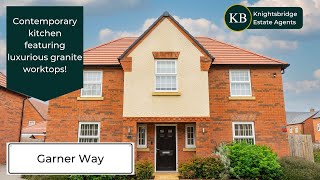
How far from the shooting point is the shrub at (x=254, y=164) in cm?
1282

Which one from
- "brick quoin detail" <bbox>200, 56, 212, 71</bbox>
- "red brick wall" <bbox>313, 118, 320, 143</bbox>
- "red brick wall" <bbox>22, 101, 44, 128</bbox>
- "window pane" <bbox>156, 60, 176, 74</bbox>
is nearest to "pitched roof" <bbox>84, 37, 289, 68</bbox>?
"brick quoin detail" <bbox>200, 56, 212, 71</bbox>

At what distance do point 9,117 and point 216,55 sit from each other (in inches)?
626

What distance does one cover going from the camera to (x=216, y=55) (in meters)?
17.4

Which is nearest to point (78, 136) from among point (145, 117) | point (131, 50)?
point (145, 117)

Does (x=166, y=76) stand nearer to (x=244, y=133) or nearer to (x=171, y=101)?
(x=171, y=101)

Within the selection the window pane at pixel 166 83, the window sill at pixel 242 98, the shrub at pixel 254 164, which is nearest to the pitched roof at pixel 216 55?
the window sill at pixel 242 98

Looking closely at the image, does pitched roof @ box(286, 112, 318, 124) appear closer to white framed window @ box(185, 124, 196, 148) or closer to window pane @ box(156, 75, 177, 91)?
white framed window @ box(185, 124, 196, 148)

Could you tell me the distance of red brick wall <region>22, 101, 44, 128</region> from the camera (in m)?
42.2

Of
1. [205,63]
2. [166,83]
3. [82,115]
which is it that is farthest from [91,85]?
[205,63]

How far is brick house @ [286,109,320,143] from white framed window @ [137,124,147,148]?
45340mm

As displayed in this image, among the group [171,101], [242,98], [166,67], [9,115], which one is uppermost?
[166,67]

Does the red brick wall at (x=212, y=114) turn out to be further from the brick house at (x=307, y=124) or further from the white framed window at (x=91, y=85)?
the brick house at (x=307, y=124)

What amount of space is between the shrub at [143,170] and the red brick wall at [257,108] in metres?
4.05

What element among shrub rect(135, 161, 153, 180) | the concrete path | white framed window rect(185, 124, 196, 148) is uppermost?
white framed window rect(185, 124, 196, 148)
